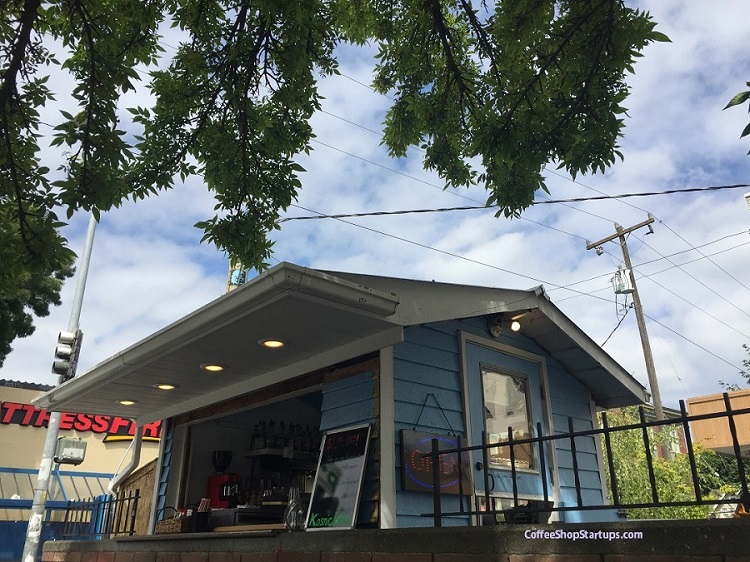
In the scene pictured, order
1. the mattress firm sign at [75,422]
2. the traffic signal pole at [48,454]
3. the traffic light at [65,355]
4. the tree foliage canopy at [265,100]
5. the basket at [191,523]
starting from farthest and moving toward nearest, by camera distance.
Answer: the mattress firm sign at [75,422] < the traffic light at [65,355] < the traffic signal pole at [48,454] < the basket at [191,523] < the tree foliage canopy at [265,100]

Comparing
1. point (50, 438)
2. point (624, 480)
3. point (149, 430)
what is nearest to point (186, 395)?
point (50, 438)

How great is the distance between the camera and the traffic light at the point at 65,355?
34.0 feet

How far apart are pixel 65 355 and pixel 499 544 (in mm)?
9316

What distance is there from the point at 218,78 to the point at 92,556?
5.70 metres

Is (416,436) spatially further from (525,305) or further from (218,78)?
(218,78)

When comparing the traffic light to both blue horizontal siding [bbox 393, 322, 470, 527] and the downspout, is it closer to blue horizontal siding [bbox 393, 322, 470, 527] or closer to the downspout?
the downspout

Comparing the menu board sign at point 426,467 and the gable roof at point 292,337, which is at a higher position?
the gable roof at point 292,337

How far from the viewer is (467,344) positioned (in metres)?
→ 6.38

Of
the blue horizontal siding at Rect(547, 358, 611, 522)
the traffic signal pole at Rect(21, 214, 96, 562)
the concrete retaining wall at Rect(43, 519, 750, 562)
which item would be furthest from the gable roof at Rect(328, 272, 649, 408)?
the traffic signal pole at Rect(21, 214, 96, 562)

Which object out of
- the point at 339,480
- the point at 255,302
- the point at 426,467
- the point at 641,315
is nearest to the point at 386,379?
the point at 426,467

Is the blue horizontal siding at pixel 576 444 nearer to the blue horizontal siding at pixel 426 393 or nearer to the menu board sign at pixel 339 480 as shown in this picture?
the blue horizontal siding at pixel 426 393

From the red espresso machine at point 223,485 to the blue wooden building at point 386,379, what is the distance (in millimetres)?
116

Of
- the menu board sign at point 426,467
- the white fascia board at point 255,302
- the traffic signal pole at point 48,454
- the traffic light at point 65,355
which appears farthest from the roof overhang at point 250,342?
the traffic signal pole at point 48,454

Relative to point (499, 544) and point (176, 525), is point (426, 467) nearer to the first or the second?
point (499, 544)
